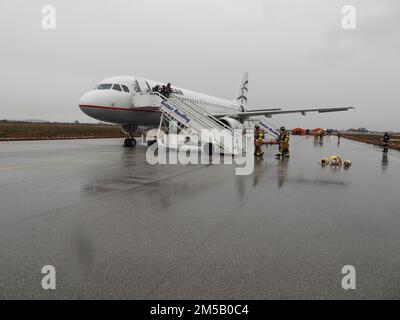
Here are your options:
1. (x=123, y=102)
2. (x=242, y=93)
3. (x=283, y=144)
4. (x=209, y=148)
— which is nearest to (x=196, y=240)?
(x=283, y=144)

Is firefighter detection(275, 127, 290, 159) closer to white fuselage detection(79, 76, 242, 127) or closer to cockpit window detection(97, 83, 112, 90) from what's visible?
white fuselage detection(79, 76, 242, 127)

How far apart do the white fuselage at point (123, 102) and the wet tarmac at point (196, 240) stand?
9872mm

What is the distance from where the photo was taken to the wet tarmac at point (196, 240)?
2.93 m

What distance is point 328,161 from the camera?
14055mm

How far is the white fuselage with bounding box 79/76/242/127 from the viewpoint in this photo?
17281mm

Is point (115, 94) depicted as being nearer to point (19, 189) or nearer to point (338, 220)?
point (19, 189)

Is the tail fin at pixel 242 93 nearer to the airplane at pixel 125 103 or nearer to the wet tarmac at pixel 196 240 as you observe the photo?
the airplane at pixel 125 103

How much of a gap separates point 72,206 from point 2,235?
5.12 feet

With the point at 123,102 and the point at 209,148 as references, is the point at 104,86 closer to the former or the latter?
the point at 123,102

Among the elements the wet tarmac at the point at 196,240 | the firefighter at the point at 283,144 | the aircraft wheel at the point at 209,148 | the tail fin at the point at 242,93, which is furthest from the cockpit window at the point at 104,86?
the tail fin at the point at 242,93

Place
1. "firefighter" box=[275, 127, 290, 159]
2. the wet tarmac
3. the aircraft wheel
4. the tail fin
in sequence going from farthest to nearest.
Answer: the tail fin → the aircraft wheel → "firefighter" box=[275, 127, 290, 159] → the wet tarmac

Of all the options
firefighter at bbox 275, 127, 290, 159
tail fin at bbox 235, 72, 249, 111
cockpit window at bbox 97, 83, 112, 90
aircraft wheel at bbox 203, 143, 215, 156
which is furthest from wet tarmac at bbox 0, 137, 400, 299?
tail fin at bbox 235, 72, 249, 111

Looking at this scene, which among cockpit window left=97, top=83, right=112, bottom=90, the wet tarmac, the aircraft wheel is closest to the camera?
the wet tarmac

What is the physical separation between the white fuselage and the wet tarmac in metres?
9.87
